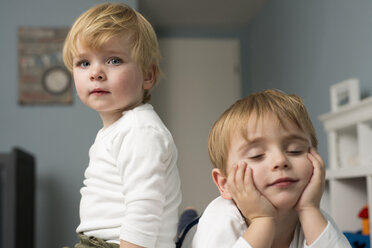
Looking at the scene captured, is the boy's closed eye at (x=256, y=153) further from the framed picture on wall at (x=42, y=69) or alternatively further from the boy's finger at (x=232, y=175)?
the framed picture on wall at (x=42, y=69)

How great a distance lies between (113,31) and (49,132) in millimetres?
2336

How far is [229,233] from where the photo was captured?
2.81 feet

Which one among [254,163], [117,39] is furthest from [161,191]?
[117,39]

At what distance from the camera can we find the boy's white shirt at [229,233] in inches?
32.3

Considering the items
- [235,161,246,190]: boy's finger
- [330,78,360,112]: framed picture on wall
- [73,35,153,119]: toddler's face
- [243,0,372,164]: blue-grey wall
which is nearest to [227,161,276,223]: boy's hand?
Answer: [235,161,246,190]: boy's finger

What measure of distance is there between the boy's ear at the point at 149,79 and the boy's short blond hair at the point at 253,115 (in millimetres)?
241

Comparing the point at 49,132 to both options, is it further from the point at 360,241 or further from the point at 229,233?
the point at 229,233

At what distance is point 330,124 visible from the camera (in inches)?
101

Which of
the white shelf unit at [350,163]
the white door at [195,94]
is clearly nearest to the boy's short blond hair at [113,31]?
the white shelf unit at [350,163]

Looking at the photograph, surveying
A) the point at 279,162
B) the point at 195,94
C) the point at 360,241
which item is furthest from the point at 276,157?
the point at 195,94

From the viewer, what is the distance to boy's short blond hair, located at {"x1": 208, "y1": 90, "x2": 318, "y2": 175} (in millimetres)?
877

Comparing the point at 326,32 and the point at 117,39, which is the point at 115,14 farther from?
the point at 326,32

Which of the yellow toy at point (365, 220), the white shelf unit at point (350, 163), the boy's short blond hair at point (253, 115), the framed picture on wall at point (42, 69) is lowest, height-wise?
the yellow toy at point (365, 220)

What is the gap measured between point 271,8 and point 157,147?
354cm
